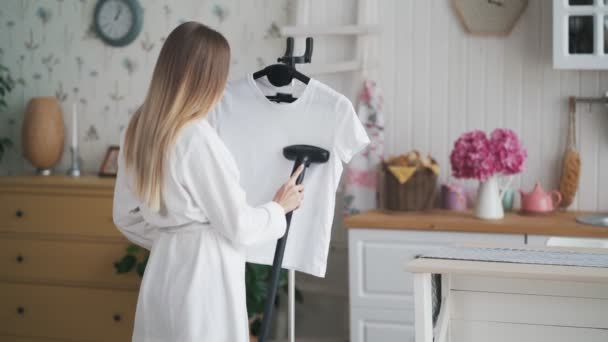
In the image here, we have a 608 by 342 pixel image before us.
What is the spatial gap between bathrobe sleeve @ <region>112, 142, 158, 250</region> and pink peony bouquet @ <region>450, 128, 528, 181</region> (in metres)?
1.44

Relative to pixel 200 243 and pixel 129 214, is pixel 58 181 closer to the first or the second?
pixel 129 214

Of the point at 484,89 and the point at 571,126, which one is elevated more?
the point at 484,89

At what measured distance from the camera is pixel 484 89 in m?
3.37

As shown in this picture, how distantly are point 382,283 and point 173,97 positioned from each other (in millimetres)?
1502

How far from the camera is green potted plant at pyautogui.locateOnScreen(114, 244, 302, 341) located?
3266 millimetres

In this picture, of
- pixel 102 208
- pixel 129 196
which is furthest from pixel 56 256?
pixel 129 196

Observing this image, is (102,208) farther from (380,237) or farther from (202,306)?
(202,306)

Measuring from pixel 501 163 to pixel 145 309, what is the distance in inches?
64.8

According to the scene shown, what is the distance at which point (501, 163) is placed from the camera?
3012 mm

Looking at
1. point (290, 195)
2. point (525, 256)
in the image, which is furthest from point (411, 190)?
point (525, 256)

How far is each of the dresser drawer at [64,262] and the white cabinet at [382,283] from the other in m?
1.06

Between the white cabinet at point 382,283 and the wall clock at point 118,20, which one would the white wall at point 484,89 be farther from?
the wall clock at point 118,20

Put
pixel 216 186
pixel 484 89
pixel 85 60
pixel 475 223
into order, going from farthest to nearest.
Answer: pixel 85 60, pixel 484 89, pixel 475 223, pixel 216 186

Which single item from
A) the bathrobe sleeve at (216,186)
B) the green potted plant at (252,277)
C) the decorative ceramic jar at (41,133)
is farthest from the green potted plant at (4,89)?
the bathrobe sleeve at (216,186)
